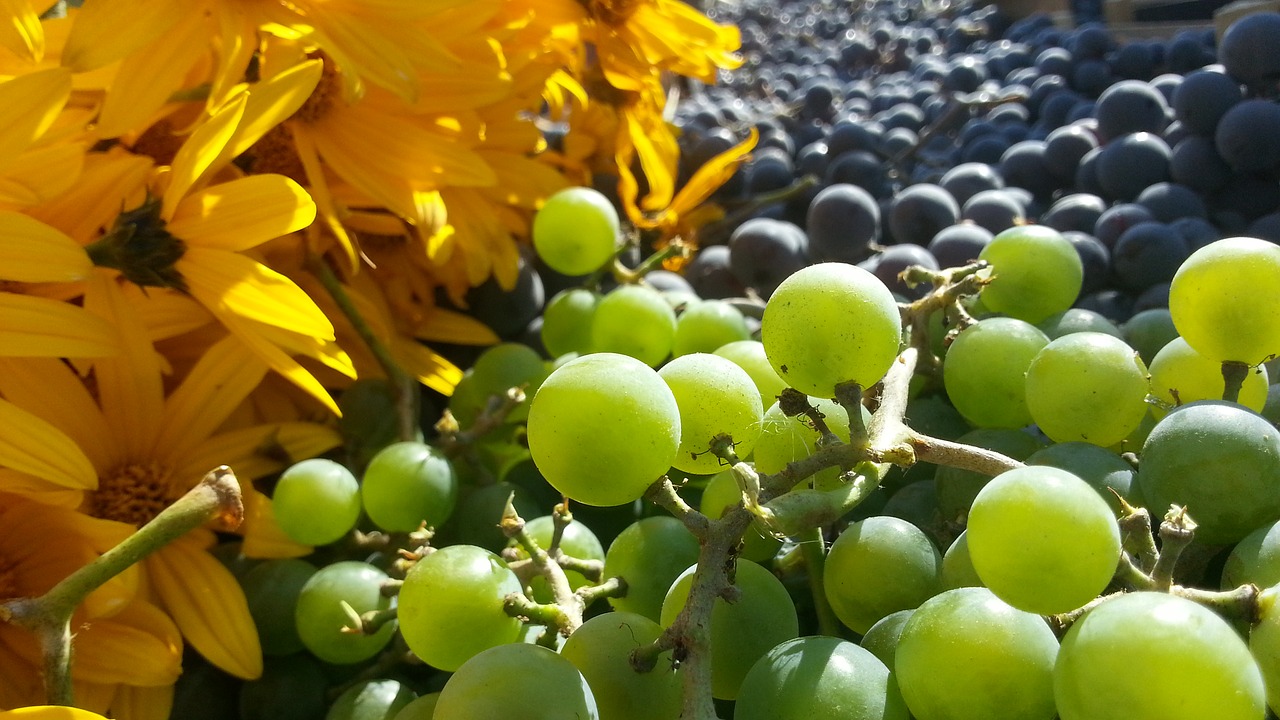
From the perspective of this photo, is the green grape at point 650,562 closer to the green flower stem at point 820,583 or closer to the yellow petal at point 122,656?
the green flower stem at point 820,583

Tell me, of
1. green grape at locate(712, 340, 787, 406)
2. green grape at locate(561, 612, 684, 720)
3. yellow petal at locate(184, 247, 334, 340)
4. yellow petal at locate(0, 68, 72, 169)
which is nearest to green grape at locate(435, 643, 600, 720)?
green grape at locate(561, 612, 684, 720)

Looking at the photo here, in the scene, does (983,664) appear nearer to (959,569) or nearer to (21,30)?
(959,569)

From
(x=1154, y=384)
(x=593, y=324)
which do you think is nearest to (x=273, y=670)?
(x=593, y=324)

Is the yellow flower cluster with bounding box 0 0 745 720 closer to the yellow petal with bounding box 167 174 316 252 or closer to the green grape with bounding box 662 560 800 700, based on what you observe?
the yellow petal with bounding box 167 174 316 252

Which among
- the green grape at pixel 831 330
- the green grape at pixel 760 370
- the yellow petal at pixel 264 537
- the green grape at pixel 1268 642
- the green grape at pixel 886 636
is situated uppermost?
the green grape at pixel 831 330

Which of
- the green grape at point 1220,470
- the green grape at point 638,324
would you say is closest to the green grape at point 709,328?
the green grape at point 638,324

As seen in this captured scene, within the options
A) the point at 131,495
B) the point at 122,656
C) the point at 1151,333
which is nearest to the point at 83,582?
the point at 122,656

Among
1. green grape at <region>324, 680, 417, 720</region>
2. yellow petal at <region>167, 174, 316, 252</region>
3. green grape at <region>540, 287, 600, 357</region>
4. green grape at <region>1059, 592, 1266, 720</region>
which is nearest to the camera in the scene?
green grape at <region>1059, 592, 1266, 720</region>
